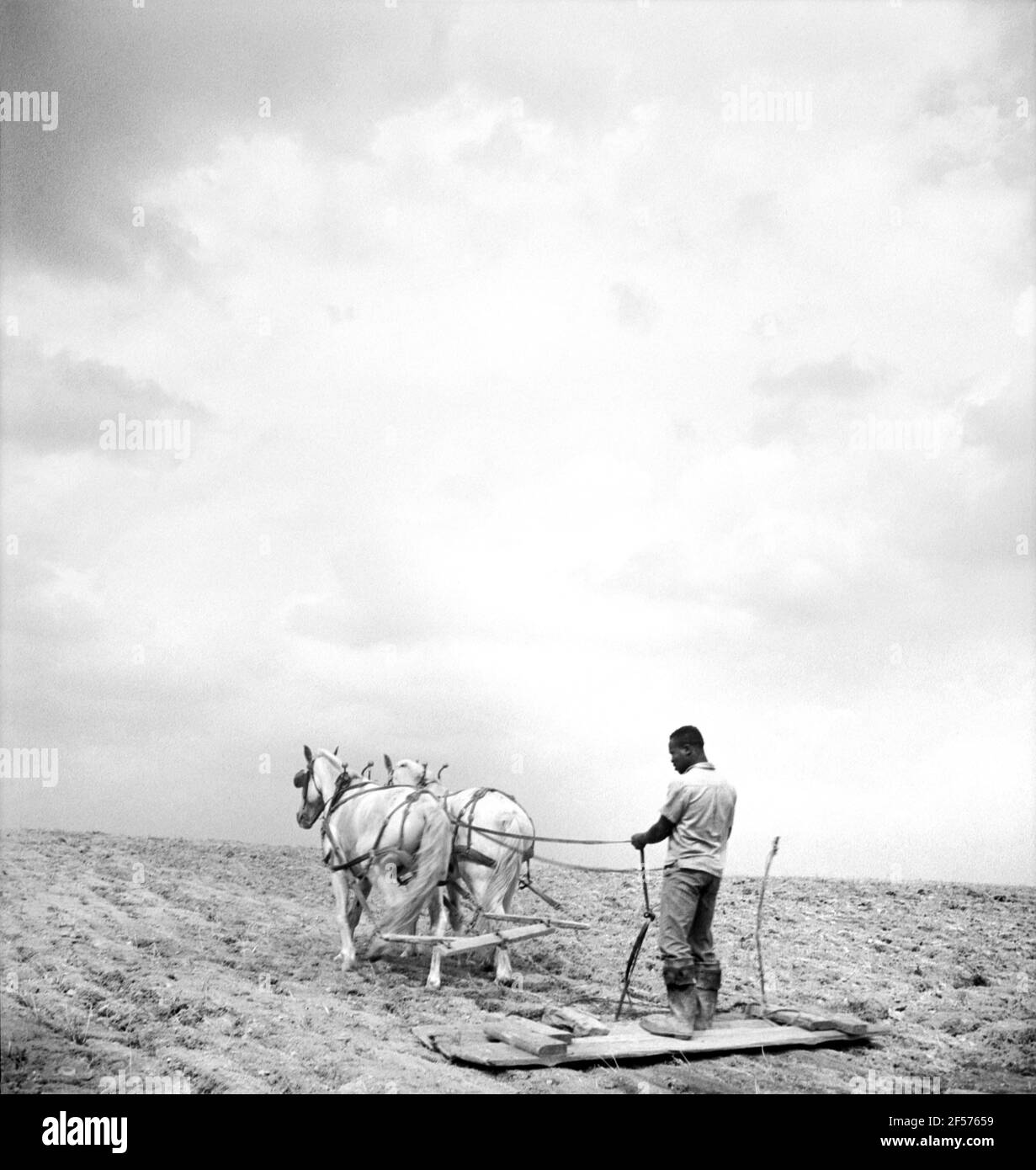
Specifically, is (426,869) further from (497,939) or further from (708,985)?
(708,985)

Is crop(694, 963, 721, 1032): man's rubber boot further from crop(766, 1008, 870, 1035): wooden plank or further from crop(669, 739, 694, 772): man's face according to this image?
crop(669, 739, 694, 772): man's face

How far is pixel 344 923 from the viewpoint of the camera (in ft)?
37.8

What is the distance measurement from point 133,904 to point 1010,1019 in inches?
382

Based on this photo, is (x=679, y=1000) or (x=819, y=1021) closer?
(x=679, y=1000)

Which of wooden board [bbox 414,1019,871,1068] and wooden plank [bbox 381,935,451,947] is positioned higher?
wooden plank [bbox 381,935,451,947]

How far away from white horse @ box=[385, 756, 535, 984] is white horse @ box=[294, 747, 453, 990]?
0.85 ft

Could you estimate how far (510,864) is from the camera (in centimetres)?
1127

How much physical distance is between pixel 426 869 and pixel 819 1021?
391 centimetres

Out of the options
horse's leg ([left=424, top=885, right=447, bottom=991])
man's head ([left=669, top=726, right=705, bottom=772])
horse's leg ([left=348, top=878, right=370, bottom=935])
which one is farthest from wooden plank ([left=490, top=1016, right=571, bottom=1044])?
horse's leg ([left=348, top=878, right=370, bottom=935])

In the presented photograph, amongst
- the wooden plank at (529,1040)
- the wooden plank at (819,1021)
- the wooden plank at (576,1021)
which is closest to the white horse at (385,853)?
the wooden plank at (576,1021)

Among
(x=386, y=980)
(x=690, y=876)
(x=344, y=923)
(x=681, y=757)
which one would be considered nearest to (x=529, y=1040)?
(x=690, y=876)

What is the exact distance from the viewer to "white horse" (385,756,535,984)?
11234mm
